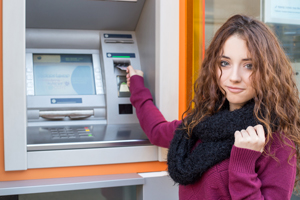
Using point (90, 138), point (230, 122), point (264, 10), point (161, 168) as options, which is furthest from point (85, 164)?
point (264, 10)

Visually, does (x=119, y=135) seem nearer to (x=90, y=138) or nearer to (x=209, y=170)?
(x=90, y=138)

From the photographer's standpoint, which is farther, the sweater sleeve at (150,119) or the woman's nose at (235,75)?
the sweater sleeve at (150,119)

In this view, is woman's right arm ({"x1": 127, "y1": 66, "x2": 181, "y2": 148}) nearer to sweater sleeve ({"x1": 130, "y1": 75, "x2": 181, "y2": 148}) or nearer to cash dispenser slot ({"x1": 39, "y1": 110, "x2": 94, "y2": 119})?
sweater sleeve ({"x1": 130, "y1": 75, "x2": 181, "y2": 148})

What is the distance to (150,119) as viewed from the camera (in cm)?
158

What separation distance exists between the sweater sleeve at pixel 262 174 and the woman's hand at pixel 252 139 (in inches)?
0.6

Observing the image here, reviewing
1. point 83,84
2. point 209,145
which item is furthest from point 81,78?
point 209,145

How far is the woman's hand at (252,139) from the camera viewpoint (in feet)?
3.17

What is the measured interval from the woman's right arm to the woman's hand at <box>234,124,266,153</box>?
484 mm

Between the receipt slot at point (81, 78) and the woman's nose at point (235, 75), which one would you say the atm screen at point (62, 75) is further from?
the woman's nose at point (235, 75)

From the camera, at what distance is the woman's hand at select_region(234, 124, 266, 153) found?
966 millimetres

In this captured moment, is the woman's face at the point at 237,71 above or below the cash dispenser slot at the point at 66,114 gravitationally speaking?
above

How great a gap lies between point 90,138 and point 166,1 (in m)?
0.82

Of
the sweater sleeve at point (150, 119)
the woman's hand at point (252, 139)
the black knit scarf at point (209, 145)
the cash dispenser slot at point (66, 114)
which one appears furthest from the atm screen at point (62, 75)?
the woman's hand at point (252, 139)

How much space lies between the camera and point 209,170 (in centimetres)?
112
